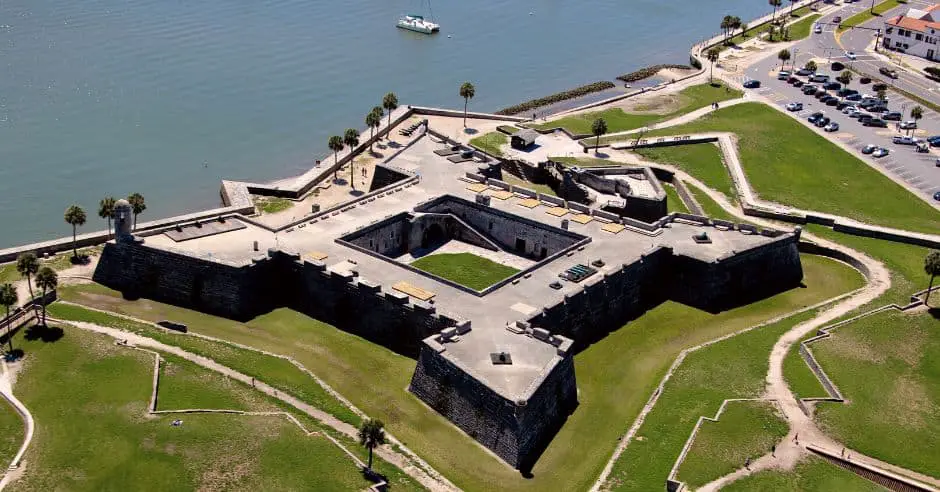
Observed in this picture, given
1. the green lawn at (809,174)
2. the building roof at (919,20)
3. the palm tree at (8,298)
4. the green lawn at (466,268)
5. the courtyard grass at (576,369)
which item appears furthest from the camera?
the building roof at (919,20)

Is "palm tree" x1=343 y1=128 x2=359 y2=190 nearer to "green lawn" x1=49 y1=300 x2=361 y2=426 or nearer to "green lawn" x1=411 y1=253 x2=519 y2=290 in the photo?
"green lawn" x1=411 y1=253 x2=519 y2=290

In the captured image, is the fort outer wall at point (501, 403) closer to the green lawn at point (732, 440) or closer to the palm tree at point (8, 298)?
the green lawn at point (732, 440)

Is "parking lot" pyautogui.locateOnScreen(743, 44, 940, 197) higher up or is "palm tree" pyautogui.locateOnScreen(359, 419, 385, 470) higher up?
"parking lot" pyautogui.locateOnScreen(743, 44, 940, 197)

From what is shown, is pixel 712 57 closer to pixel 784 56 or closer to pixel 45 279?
pixel 784 56

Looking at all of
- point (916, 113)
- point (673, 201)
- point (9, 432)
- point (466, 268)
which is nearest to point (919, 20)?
point (916, 113)

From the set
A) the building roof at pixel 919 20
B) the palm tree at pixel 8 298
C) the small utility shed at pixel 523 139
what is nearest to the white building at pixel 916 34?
the building roof at pixel 919 20

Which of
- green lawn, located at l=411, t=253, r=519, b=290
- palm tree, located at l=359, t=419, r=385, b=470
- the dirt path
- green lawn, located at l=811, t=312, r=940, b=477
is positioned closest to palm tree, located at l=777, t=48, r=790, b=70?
green lawn, located at l=811, t=312, r=940, b=477

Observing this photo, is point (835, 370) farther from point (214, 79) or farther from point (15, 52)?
point (15, 52)
